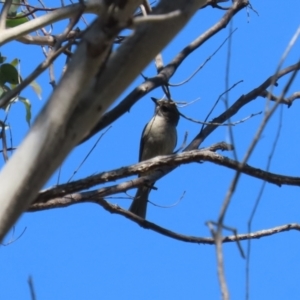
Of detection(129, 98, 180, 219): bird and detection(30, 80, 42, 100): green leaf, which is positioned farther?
detection(129, 98, 180, 219): bird

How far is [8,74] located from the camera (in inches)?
133

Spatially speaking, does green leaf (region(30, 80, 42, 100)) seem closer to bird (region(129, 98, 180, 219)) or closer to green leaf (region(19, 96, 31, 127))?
green leaf (region(19, 96, 31, 127))

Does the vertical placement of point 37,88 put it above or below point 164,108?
below

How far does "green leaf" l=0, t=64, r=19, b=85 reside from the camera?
3371 millimetres

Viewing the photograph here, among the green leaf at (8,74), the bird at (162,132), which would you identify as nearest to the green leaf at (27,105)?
the green leaf at (8,74)

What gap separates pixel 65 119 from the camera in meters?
1.53

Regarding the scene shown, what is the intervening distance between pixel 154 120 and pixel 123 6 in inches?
210

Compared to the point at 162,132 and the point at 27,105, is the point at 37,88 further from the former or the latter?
the point at 162,132

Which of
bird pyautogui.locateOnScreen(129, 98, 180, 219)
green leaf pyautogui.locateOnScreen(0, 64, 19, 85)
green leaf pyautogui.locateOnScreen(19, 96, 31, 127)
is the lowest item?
green leaf pyautogui.locateOnScreen(19, 96, 31, 127)

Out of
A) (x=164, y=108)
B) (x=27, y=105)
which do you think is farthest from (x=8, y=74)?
(x=164, y=108)

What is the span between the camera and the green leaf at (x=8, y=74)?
11.1 feet

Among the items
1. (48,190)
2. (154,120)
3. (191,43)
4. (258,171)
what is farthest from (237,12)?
(154,120)

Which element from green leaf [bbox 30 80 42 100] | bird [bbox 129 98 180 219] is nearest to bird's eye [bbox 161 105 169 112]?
bird [bbox 129 98 180 219]

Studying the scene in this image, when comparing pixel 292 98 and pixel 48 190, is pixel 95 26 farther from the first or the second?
pixel 292 98
